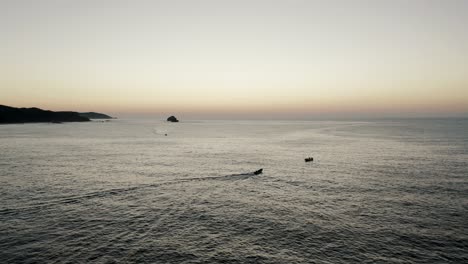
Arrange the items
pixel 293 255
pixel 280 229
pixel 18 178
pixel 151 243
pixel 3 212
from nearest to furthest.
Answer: pixel 293 255, pixel 151 243, pixel 280 229, pixel 3 212, pixel 18 178

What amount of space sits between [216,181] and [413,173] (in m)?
47.6

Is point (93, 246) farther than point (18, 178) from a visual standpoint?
No

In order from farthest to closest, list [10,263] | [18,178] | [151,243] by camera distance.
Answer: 1. [18,178]
2. [151,243]
3. [10,263]

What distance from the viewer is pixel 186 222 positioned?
39219mm

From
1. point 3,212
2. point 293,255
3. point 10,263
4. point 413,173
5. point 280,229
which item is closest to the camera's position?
point 10,263

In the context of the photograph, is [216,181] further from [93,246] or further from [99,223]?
[93,246]

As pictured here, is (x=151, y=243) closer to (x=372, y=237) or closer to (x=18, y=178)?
(x=372, y=237)

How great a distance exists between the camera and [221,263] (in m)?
29.0

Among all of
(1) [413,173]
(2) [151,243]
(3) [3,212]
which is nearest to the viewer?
(2) [151,243]

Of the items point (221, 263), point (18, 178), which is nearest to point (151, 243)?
point (221, 263)

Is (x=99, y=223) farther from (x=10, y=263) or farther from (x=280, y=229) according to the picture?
(x=280, y=229)

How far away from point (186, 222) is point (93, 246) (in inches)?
458

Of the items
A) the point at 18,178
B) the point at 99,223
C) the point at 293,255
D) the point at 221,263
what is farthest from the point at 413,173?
the point at 18,178

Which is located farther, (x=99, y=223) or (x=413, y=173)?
(x=413, y=173)
